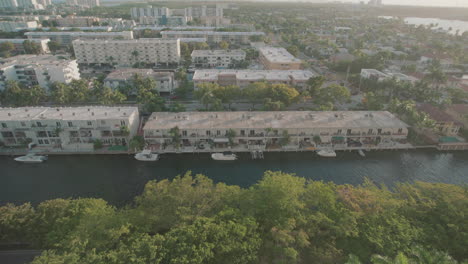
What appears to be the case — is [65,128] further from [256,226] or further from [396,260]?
[396,260]

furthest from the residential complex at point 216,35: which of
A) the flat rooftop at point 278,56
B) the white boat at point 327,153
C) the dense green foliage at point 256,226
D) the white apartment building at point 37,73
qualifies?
the dense green foliage at point 256,226

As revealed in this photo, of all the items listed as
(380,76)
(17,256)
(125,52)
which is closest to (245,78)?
(380,76)

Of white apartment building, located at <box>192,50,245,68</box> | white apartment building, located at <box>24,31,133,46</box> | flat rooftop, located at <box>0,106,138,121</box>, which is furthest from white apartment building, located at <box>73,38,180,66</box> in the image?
flat rooftop, located at <box>0,106,138,121</box>

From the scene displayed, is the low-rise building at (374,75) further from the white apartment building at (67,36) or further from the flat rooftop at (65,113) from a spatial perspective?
the white apartment building at (67,36)

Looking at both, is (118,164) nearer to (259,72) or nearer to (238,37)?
(259,72)

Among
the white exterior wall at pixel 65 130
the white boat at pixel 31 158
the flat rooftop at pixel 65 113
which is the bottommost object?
the white boat at pixel 31 158

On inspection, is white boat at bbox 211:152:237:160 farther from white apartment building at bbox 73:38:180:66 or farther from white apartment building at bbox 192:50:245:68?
white apartment building at bbox 73:38:180:66

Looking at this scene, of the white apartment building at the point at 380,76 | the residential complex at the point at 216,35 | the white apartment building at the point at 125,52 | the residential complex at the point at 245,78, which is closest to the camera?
the residential complex at the point at 245,78

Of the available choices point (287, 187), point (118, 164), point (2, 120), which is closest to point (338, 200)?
point (287, 187)
